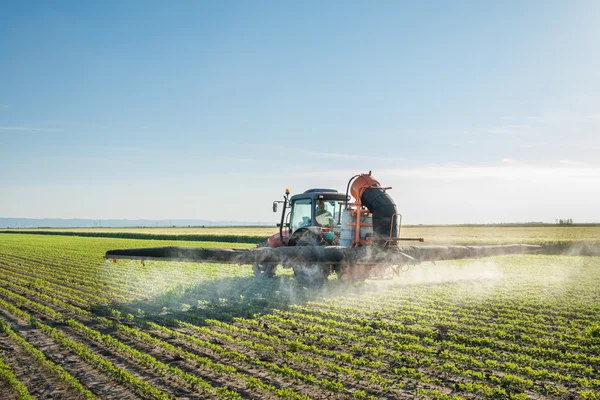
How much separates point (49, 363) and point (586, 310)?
1152 cm

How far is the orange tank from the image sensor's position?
48.3 feet

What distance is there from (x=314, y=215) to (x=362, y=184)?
1.90m

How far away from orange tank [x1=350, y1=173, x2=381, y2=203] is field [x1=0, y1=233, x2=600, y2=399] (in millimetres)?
2924

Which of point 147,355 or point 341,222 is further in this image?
point 341,222

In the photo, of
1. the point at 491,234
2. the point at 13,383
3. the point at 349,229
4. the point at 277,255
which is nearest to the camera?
the point at 13,383

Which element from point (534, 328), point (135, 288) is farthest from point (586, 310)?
point (135, 288)

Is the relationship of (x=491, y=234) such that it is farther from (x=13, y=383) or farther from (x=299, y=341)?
(x=13, y=383)

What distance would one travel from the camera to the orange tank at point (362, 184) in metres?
14.7

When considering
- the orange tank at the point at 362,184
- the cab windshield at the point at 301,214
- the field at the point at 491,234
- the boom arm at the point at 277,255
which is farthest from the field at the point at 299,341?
the field at the point at 491,234

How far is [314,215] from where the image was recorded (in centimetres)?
1537

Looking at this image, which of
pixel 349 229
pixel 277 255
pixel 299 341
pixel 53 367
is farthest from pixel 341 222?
pixel 53 367

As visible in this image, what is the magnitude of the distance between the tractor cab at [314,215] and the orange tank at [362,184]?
0.85m

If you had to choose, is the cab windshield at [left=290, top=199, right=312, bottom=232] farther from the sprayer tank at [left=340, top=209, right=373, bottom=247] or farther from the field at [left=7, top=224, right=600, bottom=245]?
the field at [left=7, top=224, right=600, bottom=245]

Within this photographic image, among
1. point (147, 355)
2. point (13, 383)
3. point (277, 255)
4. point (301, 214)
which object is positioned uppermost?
point (301, 214)
